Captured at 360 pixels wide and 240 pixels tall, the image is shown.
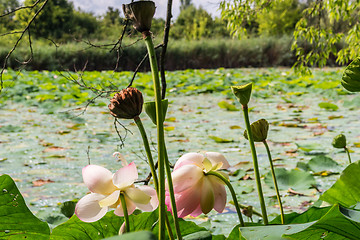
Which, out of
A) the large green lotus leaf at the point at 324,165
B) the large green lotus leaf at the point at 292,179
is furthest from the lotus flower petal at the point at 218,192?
the large green lotus leaf at the point at 324,165

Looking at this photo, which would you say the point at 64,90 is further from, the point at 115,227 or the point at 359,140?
the point at 115,227

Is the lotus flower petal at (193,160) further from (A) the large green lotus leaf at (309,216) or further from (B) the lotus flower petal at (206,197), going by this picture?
(A) the large green lotus leaf at (309,216)

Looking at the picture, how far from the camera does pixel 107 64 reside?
33.1 feet

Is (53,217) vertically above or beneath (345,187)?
beneath

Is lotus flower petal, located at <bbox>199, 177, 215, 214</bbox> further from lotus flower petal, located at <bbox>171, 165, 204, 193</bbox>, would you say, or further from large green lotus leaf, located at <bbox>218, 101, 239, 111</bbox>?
large green lotus leaf, located at <bbox>218, 101, 239, 111</bbox>

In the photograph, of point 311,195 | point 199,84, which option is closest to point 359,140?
point 311,195

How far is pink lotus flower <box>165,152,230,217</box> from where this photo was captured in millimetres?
323

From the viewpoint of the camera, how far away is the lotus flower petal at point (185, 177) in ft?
1.05

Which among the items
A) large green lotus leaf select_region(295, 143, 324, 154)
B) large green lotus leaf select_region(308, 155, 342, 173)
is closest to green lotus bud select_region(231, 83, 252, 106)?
large green lotus leaf select_region(308, 155, 342, 173)

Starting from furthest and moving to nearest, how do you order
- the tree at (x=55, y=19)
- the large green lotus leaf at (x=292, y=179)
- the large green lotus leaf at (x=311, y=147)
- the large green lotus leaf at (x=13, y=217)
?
the tree at (x=55, y=19), the large green lotus leaf at (x=311, y=147), the large green lotus leaf at (x=292, y=179), the large green lotus leaf at (x=13, y=217)

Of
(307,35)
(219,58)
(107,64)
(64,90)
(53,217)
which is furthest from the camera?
(219,58)

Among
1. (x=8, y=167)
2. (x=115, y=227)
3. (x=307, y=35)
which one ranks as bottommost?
(x=8, y=167)

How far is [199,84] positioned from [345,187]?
15.7 ft

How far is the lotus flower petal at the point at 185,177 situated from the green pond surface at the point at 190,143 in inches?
7.0
